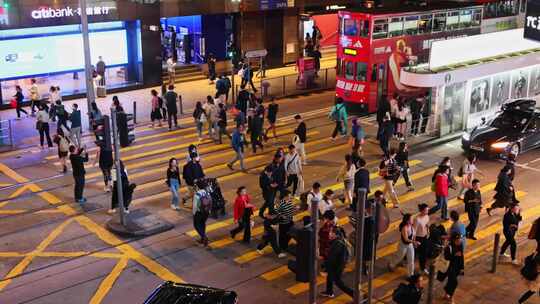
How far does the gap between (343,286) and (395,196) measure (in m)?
5.41

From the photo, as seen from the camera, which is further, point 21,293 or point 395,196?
point 395,196

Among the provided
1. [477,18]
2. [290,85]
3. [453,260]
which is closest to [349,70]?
[290,85]

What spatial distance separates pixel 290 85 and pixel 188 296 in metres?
22.8

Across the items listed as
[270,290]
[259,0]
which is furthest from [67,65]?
[270,290]

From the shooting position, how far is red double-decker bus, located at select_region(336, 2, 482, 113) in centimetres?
2630

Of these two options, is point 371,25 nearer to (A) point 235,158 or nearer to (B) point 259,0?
(A) point 235,158

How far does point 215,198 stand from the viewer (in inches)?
682

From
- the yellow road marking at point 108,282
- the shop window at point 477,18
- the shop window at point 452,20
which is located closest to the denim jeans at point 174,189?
the yellow road marking at point 108,282

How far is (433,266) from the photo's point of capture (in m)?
12.7

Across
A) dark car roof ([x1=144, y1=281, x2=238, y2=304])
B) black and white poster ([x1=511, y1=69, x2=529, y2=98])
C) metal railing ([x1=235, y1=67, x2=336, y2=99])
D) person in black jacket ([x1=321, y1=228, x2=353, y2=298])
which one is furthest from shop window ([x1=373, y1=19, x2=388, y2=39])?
dark car roof ([x1=144, y1=281, x2=238, y2=304])

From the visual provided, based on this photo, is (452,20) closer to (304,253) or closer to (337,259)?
(337,259)

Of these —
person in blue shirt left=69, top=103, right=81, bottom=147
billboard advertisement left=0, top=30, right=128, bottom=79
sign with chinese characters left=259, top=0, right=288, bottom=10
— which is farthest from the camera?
sign with chinese characters left=259, top=0, right=288, bottom=10

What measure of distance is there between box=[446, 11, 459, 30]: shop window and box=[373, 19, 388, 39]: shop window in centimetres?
396

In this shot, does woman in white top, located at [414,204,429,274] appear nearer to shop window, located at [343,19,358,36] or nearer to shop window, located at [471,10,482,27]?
shop window, located at [343,19,358,36]
